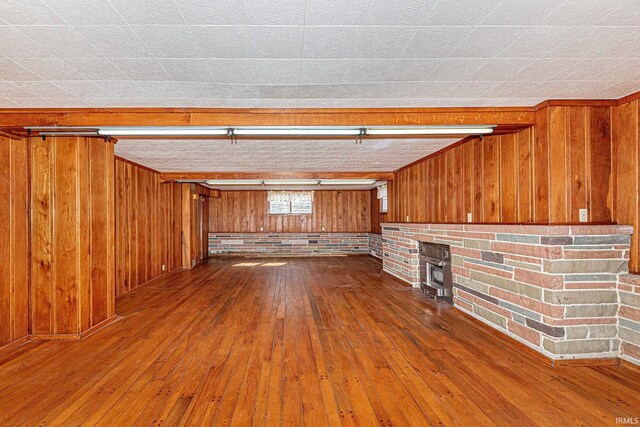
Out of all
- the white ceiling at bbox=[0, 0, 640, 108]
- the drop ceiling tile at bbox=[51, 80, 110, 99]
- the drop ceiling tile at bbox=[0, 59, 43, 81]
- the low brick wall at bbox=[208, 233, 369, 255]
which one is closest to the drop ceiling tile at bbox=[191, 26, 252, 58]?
the white ceiling at bbox=[0, 0, 640, 108]

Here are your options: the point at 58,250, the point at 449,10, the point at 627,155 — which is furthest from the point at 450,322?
the point at 58,250

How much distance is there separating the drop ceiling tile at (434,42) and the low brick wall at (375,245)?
8.11m

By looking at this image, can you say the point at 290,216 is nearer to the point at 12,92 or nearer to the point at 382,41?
the point at 12,92

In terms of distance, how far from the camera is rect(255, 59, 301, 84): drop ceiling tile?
7.41 feet

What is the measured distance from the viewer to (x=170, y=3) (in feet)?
5.40

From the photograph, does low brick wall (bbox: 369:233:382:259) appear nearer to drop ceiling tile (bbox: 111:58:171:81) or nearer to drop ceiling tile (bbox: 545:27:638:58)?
drop ceiling tile (bbox: 545:27:638:58)

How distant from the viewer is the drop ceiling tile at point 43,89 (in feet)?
8.32

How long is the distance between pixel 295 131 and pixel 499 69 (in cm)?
180

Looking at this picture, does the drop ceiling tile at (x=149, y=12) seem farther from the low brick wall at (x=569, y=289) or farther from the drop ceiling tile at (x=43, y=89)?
the low brick wall at (x=569, y=289)

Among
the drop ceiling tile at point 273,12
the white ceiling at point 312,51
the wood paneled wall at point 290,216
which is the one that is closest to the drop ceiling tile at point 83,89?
the white ceiling at point 312,51

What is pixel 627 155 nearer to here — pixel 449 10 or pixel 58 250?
pixel 449 10

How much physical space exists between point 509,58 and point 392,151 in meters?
2.89

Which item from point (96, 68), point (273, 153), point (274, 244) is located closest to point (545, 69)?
point (96, 68)

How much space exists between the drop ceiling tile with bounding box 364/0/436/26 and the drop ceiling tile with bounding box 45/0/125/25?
138 centimetres
